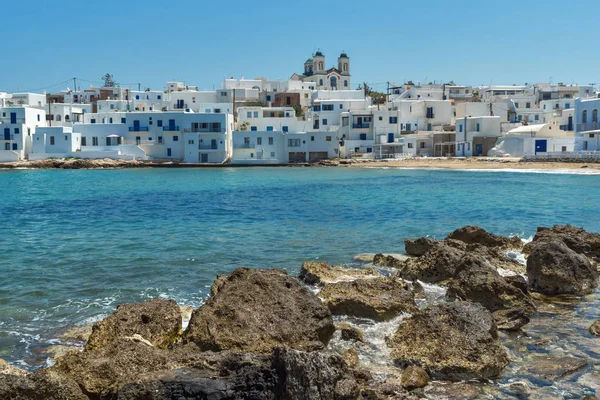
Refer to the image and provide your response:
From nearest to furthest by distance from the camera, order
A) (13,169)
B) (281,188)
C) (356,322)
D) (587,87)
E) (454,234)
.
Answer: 1. (356,322)
2. (454,234)
3. (281,188)
4. (13,169)
5. (587,87)

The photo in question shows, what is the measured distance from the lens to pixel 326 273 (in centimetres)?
1443

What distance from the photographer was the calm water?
44.8ft

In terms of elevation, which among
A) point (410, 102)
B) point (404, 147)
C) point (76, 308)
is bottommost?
point (76, 308)

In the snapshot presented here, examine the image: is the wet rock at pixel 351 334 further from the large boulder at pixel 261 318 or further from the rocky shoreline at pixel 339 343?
the large boulder at pixel 261 318

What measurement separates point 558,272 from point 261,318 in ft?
24.1

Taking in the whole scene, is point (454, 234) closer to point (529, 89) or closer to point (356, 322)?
point (356, 322)

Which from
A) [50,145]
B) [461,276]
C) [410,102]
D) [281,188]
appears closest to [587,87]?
[410,102]

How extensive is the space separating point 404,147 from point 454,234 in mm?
56195

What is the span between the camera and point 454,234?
19250 millimetres

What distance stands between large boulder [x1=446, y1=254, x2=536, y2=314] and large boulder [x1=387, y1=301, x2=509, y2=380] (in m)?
2.00

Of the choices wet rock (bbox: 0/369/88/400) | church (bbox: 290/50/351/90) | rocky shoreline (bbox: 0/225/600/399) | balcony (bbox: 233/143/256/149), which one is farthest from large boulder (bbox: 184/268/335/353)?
church (bbox: 290/50/351/90)

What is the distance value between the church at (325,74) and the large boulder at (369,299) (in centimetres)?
9477

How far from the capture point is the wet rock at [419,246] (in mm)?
17484

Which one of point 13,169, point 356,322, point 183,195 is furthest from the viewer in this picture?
point 13,169
